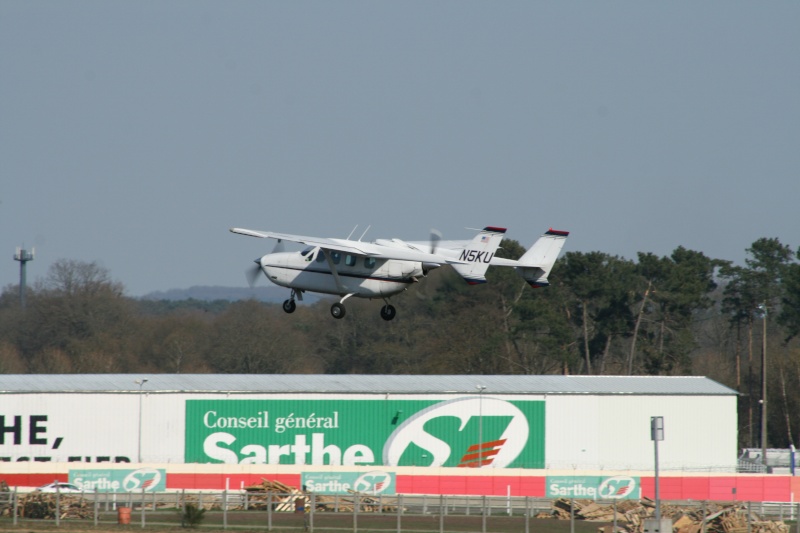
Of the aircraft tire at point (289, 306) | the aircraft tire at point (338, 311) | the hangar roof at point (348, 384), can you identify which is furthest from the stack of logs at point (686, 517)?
the hangar roof at point (348, 384)

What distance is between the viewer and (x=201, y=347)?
346 feet

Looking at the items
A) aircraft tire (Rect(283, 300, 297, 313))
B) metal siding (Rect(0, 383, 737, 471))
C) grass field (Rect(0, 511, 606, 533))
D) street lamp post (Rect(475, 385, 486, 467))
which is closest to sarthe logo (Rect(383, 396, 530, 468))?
street lamp post (Rect(475, 385, 486, 467))

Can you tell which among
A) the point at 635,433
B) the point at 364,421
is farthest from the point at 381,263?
the point at 635,433

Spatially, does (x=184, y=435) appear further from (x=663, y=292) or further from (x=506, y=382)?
(x=663, y=292)

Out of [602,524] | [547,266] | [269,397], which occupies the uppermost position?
[547,266]

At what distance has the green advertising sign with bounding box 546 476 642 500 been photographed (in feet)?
151

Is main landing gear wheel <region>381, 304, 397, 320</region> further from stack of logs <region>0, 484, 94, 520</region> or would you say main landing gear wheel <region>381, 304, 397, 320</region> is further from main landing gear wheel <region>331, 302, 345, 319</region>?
stack of logs <region>0, 484, 94, 520</region>

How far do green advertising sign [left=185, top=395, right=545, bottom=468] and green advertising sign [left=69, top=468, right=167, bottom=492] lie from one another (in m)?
9.50

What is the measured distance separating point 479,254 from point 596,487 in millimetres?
11326

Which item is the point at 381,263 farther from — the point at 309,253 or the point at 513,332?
the point at 513,332

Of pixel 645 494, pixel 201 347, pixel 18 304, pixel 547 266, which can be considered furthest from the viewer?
pixel 18 304

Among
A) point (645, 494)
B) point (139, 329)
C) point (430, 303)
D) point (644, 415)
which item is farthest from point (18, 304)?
point (645, 494)

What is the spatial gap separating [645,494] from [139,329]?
6960 cm

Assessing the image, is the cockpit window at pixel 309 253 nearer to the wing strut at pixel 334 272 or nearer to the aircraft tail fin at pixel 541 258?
the wing strut at pixel 334 272
